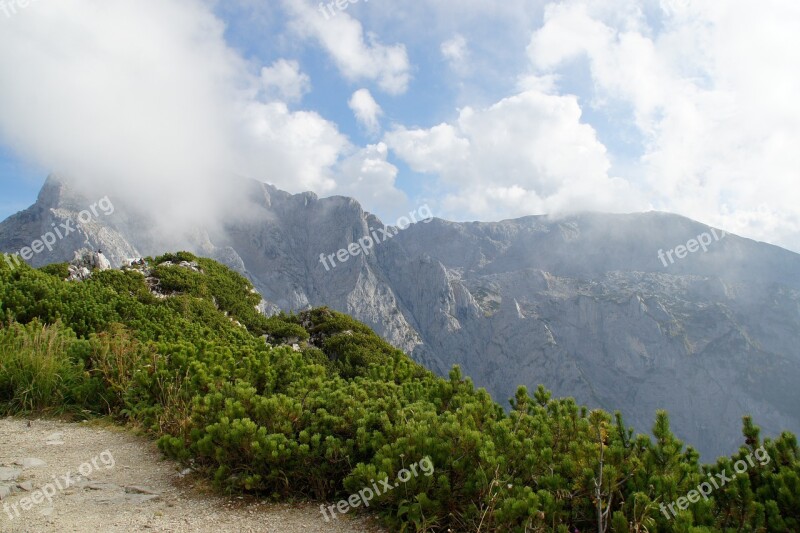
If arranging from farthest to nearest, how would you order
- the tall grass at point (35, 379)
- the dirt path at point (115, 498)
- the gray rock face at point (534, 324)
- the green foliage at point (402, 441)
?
the gray rock face at point (534, 324), the tall grass at point (35, 379), the dirt path at point (115, 498), the green foliage at point (402, 441)

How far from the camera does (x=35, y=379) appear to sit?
7.88m

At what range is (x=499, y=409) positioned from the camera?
6.03 metres

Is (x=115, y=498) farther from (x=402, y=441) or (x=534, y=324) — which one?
(x=534, y=324)

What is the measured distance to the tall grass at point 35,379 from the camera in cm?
779

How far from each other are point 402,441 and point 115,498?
3414 mm

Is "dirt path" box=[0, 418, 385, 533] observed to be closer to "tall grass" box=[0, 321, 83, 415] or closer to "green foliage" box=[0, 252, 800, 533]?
"green foliage" box=[0, 252, 800, 533]

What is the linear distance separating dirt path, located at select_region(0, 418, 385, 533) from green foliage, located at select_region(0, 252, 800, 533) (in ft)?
0.97

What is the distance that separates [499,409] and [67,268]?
20.4 meters

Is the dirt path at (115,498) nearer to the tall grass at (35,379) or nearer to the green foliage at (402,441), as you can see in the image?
the green foliage at (402,441)

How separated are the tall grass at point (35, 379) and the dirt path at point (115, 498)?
110 centimetres

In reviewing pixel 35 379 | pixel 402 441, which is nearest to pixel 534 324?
pixel 35 379

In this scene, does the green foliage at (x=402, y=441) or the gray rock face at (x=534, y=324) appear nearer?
the green foliage at (x=402, y=441)

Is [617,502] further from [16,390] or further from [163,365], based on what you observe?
[16,390]

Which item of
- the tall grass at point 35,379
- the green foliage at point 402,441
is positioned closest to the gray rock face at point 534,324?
the tall grass at point 35,379
